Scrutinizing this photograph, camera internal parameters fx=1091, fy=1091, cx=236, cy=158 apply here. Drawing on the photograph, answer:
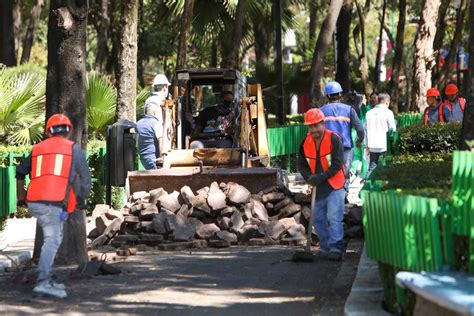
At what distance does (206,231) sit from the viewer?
1444cm

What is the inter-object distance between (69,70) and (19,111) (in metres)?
7.91

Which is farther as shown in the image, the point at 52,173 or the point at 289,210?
the point at 289,210

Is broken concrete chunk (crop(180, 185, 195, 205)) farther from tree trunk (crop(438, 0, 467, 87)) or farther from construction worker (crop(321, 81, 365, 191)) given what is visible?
tree trunk (crop(438, 0, 467, 87))

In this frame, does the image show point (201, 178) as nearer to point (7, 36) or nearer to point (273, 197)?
point (273, 197)

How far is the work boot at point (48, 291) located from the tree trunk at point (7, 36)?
23.4 m

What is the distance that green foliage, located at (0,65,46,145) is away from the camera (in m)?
19.7

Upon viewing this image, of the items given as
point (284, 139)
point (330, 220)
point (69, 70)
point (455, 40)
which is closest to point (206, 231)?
point (330, 220)

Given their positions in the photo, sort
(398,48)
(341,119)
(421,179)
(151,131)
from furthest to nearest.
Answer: (398,48) → (151,131) → (341,119) → (421,179)

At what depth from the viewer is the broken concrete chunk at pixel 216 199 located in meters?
14.9

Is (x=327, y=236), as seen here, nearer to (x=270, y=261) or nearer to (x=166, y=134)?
(x=270, y=261)

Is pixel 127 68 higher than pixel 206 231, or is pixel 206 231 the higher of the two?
pixel 127 68

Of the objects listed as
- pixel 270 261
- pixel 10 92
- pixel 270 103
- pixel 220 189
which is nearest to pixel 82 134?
pixel 270 261

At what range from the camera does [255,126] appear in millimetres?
18672

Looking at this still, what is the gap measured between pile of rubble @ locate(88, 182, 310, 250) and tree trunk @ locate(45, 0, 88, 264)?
2038 millimetres
